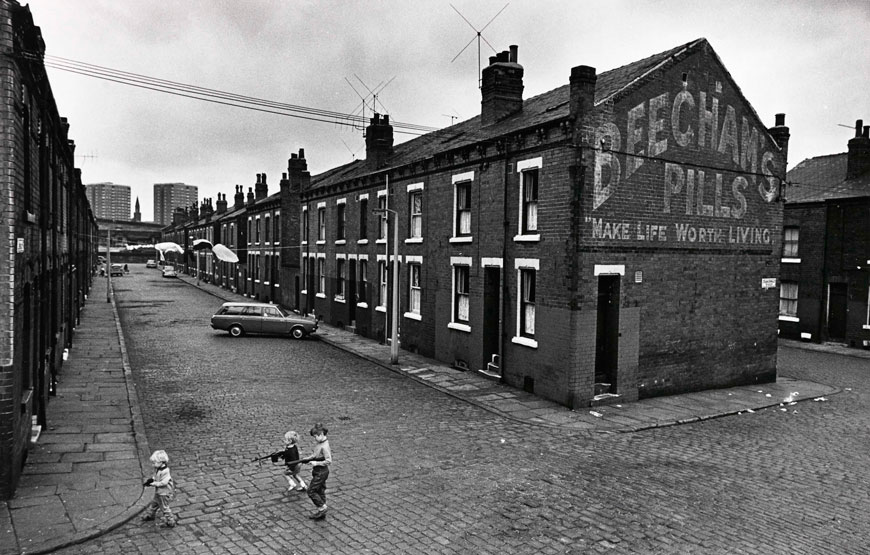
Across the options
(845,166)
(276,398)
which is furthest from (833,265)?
(276,398)

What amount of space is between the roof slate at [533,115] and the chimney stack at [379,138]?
25.7 inches

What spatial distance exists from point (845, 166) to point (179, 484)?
116ft

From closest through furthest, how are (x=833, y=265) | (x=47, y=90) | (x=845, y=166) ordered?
(x=47, y=90), (x=833, y=265), (x=845, y=166)

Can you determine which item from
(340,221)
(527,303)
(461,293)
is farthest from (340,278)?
(527,303)

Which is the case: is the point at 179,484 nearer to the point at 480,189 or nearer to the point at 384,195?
the point at 480,189

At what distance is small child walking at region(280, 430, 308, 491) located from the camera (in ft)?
31.9

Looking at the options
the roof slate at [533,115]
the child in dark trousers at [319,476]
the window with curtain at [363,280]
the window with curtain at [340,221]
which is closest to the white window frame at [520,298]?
the roof slate at [533,115]

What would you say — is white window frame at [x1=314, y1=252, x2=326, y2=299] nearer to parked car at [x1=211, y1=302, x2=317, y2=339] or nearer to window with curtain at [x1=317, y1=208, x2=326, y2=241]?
window with curtain at [x1=317, y1=208, x2=326, y2=241]

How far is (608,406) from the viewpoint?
16516 millimetres

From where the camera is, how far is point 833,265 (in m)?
29.5

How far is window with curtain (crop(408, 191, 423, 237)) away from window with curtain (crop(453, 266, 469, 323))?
3227 mm

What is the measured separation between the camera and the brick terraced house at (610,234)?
16234mm

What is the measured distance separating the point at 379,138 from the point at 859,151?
23.8 meters

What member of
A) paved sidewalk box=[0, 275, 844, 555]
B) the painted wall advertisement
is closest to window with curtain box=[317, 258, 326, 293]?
paved sidewalk box=[0, 275, 844, 555]
